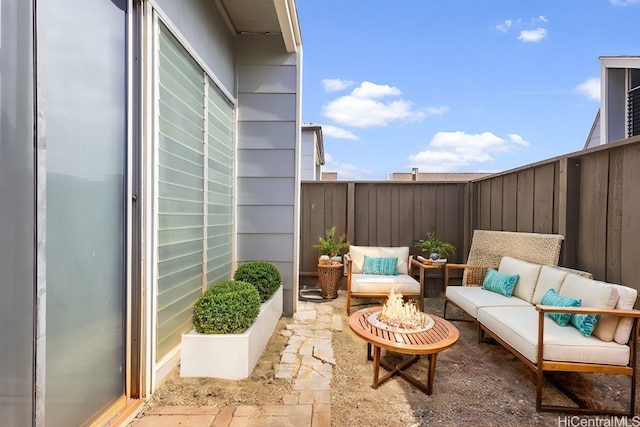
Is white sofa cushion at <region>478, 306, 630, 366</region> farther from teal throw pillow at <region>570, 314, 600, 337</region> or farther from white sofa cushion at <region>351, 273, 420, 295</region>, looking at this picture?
white sofa cushion at <region>351, 273, 420, 295</region>

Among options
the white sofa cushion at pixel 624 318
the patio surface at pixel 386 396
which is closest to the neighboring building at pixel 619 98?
the white sofa cushion at pixel 624 318

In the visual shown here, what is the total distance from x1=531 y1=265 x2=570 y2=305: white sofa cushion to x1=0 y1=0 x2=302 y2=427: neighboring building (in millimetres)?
2995

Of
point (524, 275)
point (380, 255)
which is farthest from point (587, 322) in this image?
point (380, 255)

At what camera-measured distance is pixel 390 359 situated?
8.61 feet

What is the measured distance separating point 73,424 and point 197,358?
33.3 inches

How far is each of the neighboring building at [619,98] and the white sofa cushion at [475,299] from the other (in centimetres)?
457

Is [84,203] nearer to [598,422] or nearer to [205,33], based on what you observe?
[205,33]

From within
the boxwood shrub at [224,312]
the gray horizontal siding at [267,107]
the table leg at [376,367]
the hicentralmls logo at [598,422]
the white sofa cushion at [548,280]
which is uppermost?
the gray horizontal siding at [267,107]

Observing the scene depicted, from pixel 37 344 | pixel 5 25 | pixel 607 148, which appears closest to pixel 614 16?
pixel 607 148

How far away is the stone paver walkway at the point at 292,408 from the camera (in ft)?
5.87

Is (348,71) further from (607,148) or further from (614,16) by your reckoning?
(607,148)

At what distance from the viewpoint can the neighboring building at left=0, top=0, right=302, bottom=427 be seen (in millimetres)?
1161

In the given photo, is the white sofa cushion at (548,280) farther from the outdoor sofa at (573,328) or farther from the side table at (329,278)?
the side table at (329,278)

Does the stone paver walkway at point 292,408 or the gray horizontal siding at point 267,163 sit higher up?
the gray horizontal siding at point 267,163
